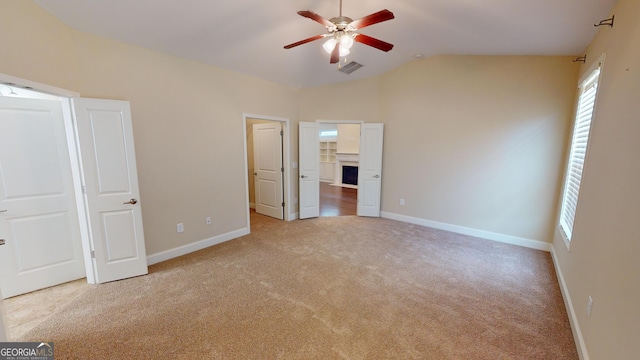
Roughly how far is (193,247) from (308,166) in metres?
2.54

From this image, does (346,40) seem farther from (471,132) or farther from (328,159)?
(328,159)

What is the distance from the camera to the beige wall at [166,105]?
6.98 ft

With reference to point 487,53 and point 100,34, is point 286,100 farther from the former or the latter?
point 487,53

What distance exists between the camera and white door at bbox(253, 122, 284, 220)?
16.1 feet

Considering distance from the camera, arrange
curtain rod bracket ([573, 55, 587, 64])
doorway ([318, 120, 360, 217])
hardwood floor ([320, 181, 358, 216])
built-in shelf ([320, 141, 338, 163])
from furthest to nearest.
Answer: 1. built-in shelf ([320, 141, 338, 163])
2. doorway ([318, 120, 360, 217])
3. hardwood floor ([320, 181, 358, 216])
4. curtain rod bracket ([573, 55, 587, 64])

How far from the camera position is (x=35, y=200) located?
251cm

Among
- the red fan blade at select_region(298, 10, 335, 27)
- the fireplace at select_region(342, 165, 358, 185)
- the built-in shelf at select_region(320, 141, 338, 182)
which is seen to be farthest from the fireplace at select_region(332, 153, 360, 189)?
the red fan blade at select_region(298, 10, 335, 27)

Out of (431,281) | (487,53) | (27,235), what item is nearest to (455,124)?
(487,53)

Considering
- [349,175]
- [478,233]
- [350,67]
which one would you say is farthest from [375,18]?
[349,175]

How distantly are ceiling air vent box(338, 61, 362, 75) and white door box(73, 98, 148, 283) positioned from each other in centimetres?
318

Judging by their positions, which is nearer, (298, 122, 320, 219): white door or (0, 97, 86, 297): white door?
(0, 97, 86, 297): white door

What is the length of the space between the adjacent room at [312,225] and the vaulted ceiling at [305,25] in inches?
1.1

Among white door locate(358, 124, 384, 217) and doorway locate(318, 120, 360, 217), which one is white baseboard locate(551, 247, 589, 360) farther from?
doorway locate(318, 120, 360, 217)

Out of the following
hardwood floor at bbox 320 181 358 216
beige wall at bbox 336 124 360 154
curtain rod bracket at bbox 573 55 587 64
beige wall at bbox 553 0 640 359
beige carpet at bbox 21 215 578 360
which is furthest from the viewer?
beige wall at bbox 336 124 360 154
